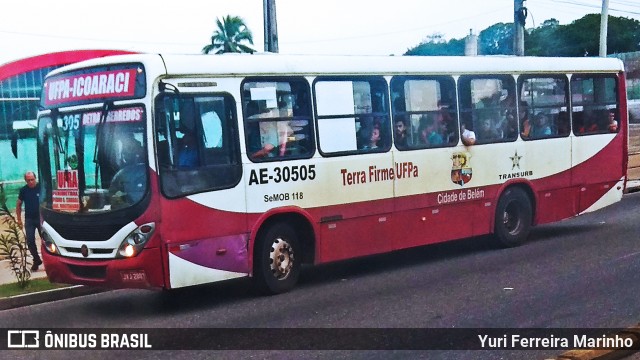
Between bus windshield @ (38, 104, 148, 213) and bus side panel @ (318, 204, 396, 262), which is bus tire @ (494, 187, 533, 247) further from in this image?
bus windshield @ (38, 104, 148, 213)

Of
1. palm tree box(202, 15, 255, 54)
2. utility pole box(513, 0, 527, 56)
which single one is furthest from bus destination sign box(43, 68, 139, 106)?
palm tree box(202, 15, 255, 54)

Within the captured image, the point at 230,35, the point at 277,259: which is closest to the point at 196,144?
the point at 277,259

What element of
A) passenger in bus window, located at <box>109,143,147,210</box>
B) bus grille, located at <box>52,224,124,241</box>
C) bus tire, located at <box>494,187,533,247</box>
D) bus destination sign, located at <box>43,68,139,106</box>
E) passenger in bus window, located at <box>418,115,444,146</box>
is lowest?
bus tire, located at <box>494,187,533,247</box>

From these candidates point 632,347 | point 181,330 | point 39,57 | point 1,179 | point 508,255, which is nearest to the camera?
point 632,347

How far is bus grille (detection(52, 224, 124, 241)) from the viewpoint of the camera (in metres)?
10.4

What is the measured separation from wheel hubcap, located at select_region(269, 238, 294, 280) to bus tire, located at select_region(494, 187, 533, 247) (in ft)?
14.8

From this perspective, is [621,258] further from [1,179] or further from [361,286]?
[1,179]

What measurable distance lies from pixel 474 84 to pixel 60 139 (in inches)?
261

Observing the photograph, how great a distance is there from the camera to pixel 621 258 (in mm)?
13172

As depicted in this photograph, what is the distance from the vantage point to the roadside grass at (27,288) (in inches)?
488

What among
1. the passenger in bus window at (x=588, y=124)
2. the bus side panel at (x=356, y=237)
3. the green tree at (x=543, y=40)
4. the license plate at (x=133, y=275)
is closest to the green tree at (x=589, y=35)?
the green tree at (x=543, y=40)

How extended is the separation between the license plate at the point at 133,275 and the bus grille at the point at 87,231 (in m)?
0.47

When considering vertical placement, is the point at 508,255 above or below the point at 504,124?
below

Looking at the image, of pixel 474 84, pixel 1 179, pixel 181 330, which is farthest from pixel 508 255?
pixel 1 179
